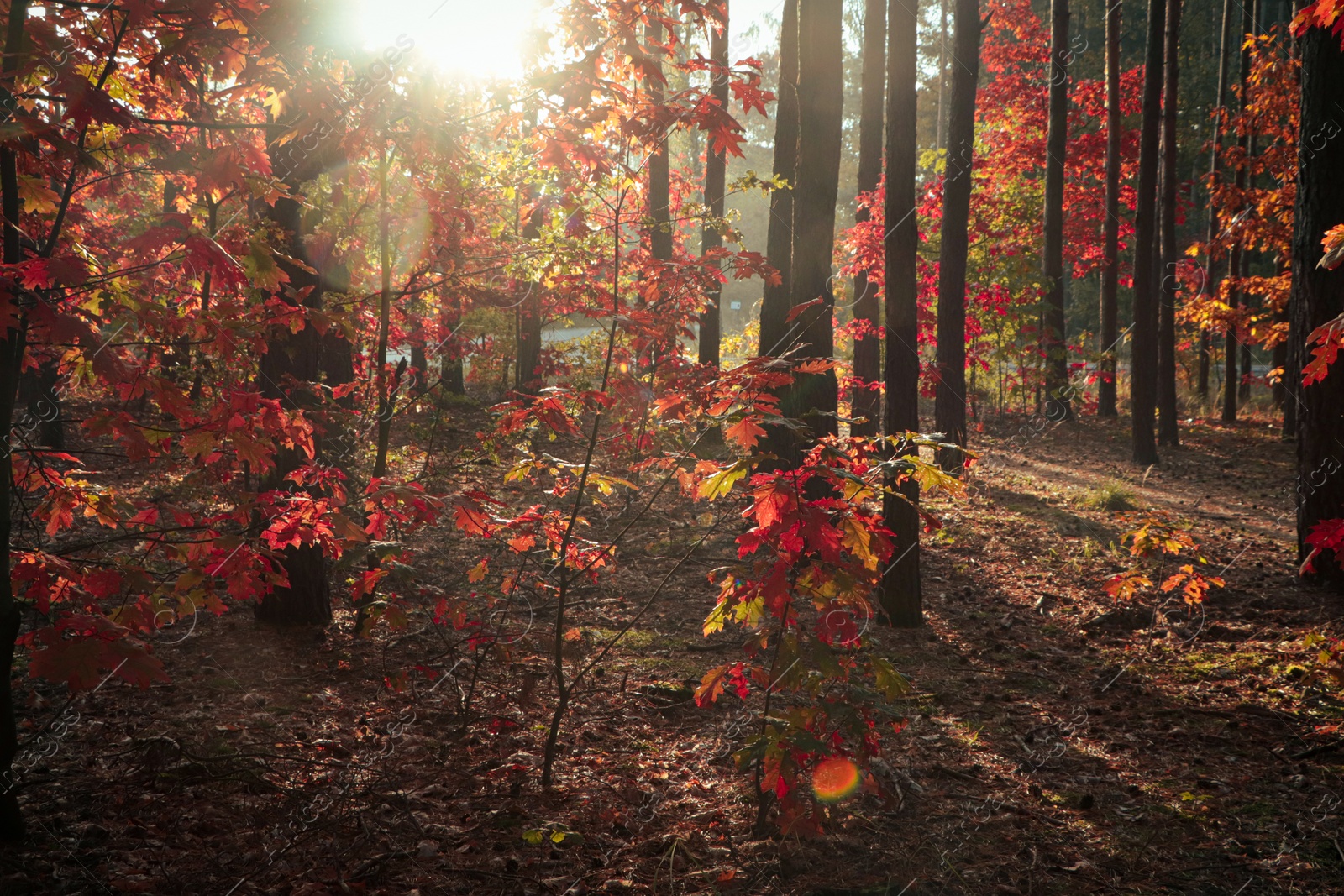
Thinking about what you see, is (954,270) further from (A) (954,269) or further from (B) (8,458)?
(B) (8,458)

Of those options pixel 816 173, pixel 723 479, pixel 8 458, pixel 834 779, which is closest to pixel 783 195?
pixel 816 173

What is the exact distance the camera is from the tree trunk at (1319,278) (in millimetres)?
6000

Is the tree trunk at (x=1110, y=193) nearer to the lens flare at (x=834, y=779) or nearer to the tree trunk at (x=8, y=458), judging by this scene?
the lens flare at (x=834, y=779)

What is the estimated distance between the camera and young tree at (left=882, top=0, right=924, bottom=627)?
5934 millimetres

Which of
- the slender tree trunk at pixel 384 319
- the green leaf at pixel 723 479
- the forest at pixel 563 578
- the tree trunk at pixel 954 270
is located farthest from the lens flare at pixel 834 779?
the tree trunk at pixel 954 270

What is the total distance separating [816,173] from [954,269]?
4.87m

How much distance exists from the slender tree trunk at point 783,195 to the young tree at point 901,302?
2.60ft

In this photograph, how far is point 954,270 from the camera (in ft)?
34.9

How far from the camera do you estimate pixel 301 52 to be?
10.8 ft

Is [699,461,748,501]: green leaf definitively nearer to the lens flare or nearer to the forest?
the forest

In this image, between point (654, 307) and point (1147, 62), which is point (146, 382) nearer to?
point (654, 307)

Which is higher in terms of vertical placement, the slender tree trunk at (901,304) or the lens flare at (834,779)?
the slender tree trunk at (901,304)

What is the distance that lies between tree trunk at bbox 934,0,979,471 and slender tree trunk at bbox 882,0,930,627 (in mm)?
3650

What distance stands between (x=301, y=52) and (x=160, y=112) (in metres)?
2.99
